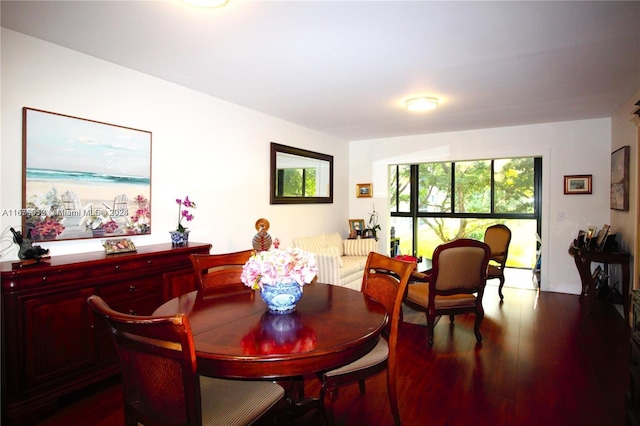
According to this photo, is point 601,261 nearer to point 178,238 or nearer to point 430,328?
point 430,328

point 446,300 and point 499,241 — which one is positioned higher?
point 499,241

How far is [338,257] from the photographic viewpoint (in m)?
4.47

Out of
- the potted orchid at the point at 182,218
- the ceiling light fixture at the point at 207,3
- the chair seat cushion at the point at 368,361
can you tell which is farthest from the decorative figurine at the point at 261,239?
the ceiling light fixture at the point at 207,3

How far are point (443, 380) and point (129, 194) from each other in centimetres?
291

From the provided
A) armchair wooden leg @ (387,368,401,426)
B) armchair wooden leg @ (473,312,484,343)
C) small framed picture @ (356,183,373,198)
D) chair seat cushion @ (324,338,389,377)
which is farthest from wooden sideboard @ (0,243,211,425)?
small framed picture @ (356,183,373,198)

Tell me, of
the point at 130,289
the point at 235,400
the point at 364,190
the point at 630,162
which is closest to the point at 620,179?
the point at 630,162

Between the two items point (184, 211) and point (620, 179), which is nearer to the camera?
point (184, 211)

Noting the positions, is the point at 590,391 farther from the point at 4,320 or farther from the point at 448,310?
the point at 4,320

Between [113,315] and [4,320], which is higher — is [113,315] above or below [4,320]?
above

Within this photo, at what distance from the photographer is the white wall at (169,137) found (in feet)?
7.83

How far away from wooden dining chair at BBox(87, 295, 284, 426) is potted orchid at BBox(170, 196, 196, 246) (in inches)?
74.5

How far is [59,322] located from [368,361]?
6.25 ft

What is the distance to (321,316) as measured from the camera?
67.9 inches

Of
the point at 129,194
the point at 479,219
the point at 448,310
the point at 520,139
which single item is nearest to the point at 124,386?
the point at 129,194
